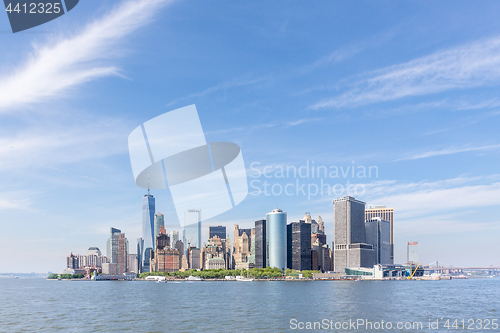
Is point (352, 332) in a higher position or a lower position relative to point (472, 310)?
higher

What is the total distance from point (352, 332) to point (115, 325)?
22.5 meters

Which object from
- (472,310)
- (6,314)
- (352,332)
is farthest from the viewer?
(472,310)

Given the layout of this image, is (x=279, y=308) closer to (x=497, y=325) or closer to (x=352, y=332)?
(x=352, y=332)

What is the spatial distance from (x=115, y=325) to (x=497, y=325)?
37644mm

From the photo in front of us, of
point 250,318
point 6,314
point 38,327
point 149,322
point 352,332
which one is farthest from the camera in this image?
point 6,314

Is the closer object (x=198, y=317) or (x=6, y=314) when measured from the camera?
(x=198, y=317)

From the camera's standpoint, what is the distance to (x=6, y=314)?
53.1 m

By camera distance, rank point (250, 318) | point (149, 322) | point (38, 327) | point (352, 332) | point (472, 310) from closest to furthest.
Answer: point (352, 332)
point (38, 327)
point (149, 322)
point (250, 318)
point (472, 310)

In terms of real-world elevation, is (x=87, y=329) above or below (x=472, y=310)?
above

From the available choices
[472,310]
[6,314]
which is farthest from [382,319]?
[6,314]

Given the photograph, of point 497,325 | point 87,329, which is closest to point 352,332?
point 497,325

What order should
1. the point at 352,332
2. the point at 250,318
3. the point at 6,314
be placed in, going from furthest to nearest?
the point at 6,314 < the point at 250,318 < the point at 352,332

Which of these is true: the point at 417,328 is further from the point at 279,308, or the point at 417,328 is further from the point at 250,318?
the point at 279,308

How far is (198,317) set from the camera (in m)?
48.3
